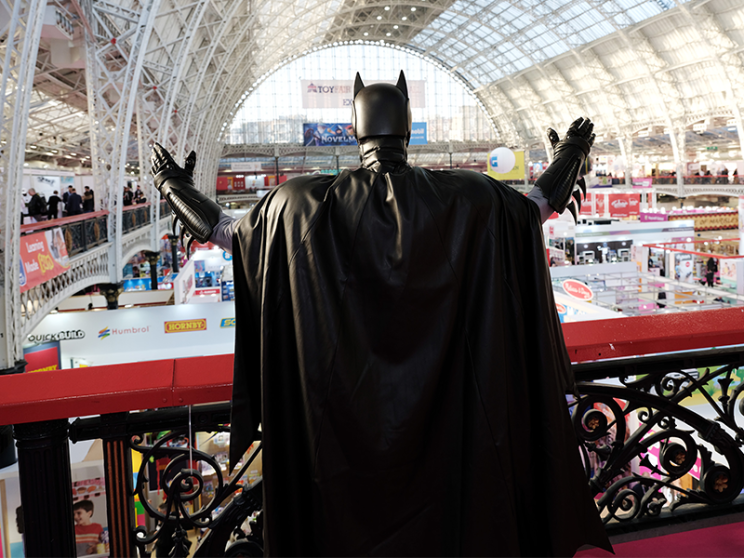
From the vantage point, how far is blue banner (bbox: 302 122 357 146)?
118 ft

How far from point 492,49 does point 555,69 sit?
5471 mm

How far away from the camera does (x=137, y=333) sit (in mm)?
9625

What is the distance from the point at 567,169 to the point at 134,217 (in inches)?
608

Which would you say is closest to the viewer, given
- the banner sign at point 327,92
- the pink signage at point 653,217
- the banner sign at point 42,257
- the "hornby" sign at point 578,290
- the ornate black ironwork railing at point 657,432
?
the ornate black ironwork railing at point 657,432

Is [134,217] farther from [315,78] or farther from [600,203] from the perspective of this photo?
[315,78]

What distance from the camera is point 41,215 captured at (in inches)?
450

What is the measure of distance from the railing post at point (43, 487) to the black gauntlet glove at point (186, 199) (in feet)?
1.95

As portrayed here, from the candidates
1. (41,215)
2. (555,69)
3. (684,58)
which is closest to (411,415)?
(41,215)

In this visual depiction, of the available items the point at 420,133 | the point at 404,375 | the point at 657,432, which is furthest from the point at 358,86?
the point at 420,133

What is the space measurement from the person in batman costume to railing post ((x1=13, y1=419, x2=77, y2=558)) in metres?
0.53

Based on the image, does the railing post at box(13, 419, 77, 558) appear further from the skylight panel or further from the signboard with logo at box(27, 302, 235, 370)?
the skylight panel

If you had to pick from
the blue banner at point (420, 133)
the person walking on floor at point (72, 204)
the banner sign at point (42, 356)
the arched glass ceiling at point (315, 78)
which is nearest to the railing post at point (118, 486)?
the banner sign at point (42, 356)

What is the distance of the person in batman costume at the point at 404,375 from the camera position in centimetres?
126

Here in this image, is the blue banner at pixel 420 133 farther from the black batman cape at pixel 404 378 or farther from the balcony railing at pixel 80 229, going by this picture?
the black batman cape at pixel 404 378
